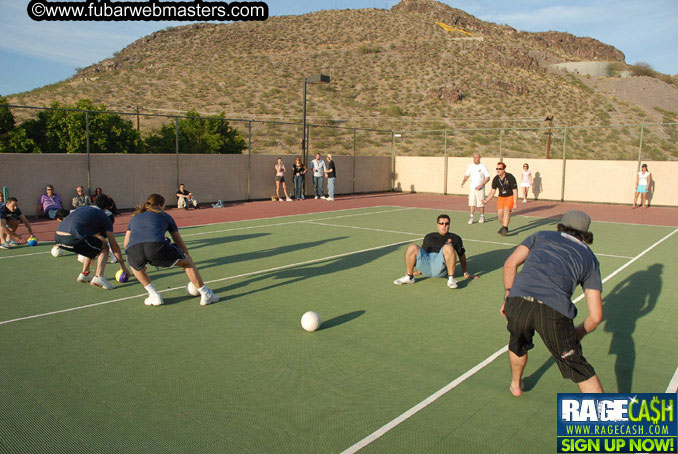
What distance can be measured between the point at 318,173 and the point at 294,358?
18.5 metres

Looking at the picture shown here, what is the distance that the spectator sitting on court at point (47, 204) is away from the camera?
52.4ft

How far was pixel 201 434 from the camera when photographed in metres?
3.96

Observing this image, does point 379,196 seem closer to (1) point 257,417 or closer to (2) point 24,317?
(2) point 24,317

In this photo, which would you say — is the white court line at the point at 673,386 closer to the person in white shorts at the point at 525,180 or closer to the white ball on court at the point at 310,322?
the white ball on court at the point at 310,322

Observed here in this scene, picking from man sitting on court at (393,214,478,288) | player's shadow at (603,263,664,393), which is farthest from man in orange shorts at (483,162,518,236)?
man sitting on court at (393,214,478,288)

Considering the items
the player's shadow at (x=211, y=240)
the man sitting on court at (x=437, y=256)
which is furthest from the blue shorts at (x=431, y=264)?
the player's shadow at (x=211, y=240)

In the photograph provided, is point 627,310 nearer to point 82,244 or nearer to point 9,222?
point 82,244

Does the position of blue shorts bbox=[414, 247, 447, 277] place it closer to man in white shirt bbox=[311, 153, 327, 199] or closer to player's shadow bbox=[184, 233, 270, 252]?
player's shadow bbox=[184, 233, 270, 252]

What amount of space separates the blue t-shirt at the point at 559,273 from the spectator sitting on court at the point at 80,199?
15229 mm

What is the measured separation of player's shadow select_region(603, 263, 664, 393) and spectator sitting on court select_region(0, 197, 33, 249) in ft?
Result: 37.7

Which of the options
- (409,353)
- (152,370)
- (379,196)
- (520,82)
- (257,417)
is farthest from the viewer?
(520,82)

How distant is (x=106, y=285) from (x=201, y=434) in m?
4.94

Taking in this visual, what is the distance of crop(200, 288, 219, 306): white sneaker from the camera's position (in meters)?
7.36

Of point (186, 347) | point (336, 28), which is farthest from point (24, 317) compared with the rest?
point (336, 28)
